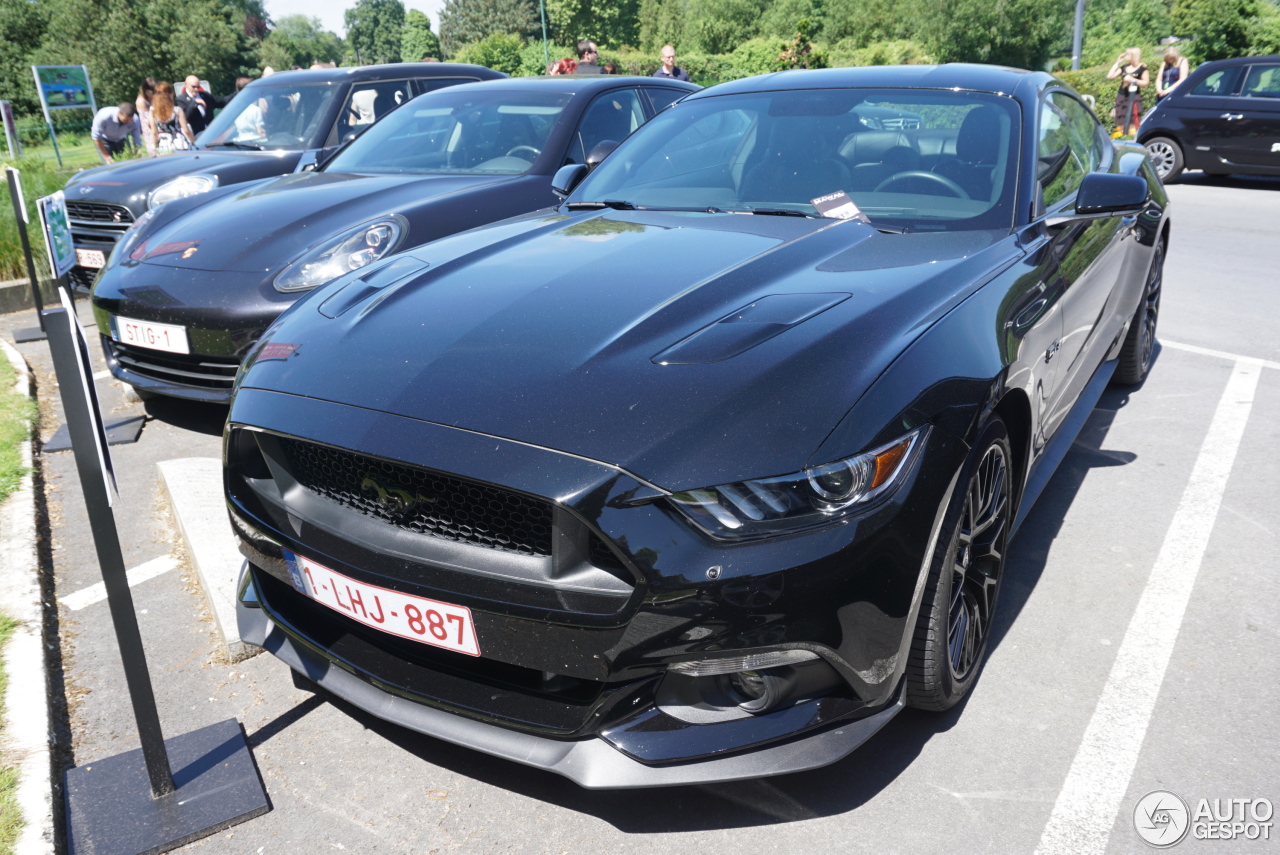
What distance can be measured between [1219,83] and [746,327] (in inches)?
508

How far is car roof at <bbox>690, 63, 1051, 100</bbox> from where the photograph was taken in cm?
341

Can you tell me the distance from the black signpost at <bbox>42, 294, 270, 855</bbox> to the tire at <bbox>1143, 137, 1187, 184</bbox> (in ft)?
44.1

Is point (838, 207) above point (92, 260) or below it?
above

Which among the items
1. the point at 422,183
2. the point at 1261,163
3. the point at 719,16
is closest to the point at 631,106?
the point at 422,183

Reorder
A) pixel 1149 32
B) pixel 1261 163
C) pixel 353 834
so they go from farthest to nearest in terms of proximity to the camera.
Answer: pixel 1149 32 → pixel 1261 163 → pixel 353 834

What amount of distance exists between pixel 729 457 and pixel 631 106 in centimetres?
480

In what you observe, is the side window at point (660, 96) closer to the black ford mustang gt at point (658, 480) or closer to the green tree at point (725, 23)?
the black ford mustang gt at point (658, 480)

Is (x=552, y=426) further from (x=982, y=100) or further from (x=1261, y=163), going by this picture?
(x=1261, y=163)

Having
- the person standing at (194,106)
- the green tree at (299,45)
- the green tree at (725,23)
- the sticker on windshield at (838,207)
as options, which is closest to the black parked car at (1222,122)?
the sticker on windshield at (838,207)

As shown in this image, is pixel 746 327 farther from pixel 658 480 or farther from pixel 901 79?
pixel 901 79

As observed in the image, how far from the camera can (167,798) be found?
2240 millimetres

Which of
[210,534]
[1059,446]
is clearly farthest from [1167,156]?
[210,534]

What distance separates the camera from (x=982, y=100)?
3.32 m

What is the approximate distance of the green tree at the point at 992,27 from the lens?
5053 centimetres
